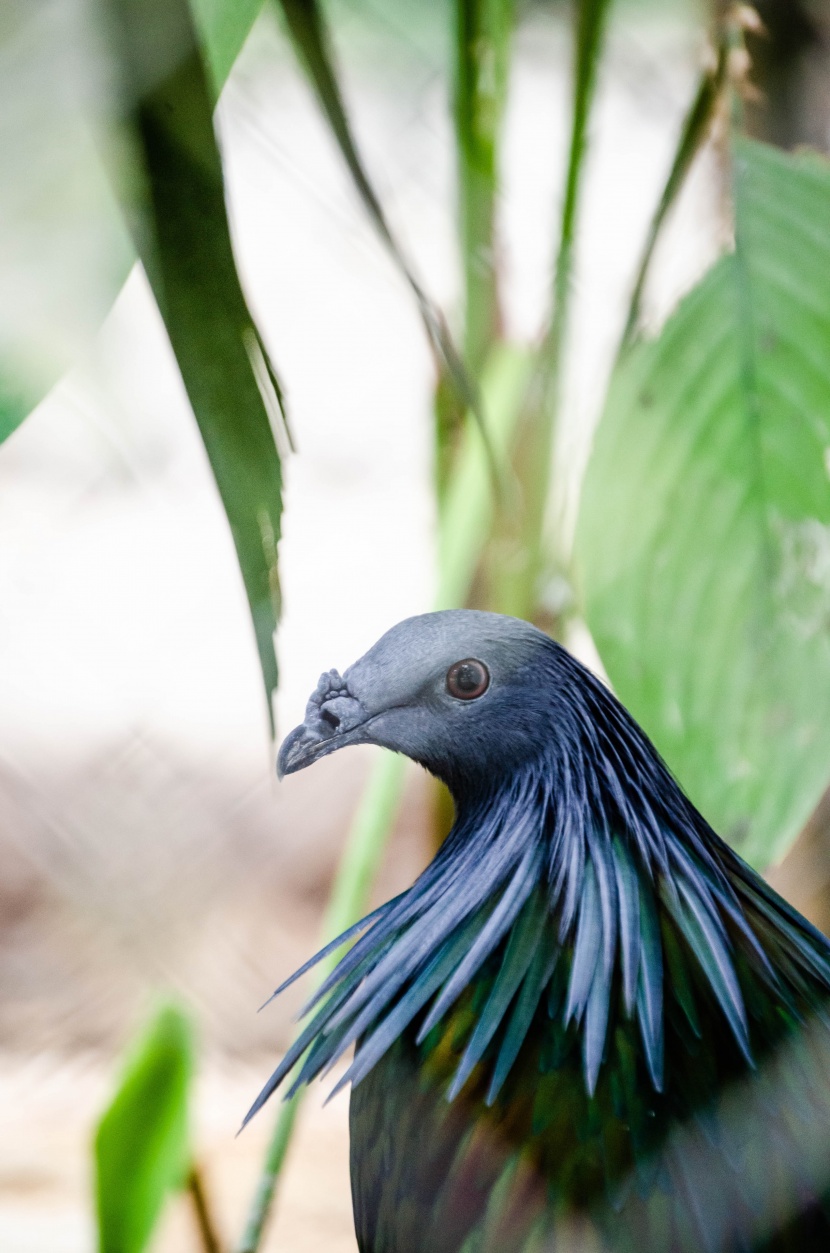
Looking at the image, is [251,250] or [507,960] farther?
[251,250]

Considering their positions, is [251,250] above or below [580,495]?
above

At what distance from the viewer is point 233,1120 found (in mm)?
1055

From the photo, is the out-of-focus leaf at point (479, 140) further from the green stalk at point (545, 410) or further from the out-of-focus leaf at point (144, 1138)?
the out-of-focus leaf at point (144, 1138)

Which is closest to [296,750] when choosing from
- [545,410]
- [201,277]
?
[201,277]

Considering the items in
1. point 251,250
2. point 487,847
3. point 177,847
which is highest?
point 251,250

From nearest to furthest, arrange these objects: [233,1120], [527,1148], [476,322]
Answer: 1. [527,1148]
2. [476,322]
3. [233,1120]

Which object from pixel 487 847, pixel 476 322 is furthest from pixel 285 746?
pixel 476 322

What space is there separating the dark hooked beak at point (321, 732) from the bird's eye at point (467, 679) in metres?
0.05

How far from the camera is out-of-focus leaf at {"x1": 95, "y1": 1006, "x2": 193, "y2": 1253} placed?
58 centimetres

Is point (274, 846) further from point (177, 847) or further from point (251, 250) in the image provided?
point (251, 250)

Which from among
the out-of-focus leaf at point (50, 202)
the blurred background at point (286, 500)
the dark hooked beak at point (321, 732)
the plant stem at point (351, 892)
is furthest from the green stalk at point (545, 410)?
the out-of-focus leaf at point (50, 202)

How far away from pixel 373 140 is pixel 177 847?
514 millimetres

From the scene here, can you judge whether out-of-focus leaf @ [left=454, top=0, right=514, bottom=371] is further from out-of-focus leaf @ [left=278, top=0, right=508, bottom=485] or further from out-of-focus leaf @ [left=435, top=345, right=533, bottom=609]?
out-of-focus leaf @ [left=278, top=0, right=508, bottom=485]

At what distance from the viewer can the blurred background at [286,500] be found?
622mm
